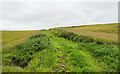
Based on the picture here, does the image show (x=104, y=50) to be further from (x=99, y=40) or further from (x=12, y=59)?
(x=12, y=59)

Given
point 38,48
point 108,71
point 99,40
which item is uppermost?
point 99,40

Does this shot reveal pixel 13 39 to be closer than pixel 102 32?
Yes

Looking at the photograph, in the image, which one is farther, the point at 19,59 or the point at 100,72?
the point at 19,59

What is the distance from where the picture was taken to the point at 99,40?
10.4 m

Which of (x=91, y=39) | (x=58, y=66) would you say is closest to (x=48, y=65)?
(x=58, y=66)

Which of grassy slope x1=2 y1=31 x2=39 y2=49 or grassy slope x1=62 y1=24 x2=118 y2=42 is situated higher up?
grassy slope x1=62 y1=24 x2=118 y2=42

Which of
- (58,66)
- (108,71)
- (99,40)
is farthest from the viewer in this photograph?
(99,40)

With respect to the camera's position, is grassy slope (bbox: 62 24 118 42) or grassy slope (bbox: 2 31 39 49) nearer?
grassy slope (bbox: 62 24 118 42)

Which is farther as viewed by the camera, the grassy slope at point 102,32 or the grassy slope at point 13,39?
the grassy slope at point 13,39

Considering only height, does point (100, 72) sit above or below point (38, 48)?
below

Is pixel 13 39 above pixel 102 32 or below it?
below

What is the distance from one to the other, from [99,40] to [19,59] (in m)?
10.8

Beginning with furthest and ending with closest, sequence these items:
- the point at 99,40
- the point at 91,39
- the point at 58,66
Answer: the point at 91,39 → the point at 99,40 → the point at 58,66

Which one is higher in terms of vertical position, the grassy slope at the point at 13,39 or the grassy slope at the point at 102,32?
the grassy slope at the point at 102,32
